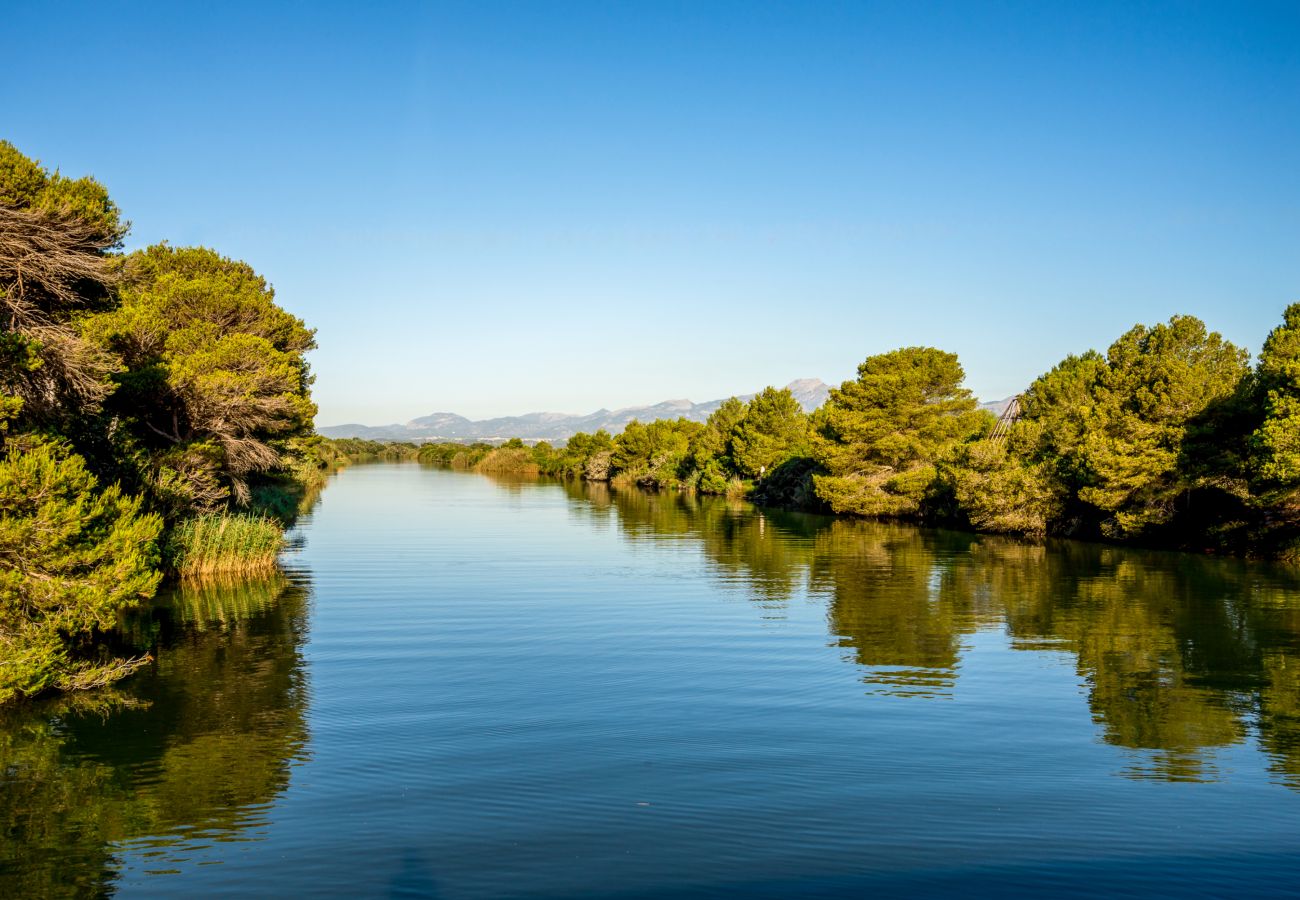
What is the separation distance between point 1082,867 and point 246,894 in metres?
6.50

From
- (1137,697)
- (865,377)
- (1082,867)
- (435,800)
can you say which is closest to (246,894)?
(435,800)

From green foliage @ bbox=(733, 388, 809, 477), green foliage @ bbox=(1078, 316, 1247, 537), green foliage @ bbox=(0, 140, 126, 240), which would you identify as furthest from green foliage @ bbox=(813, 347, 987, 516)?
green foliage @ bbox=(0, 140, 126, 240)

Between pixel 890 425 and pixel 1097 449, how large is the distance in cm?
1619

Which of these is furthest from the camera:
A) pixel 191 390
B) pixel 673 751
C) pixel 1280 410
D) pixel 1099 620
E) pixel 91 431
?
pixel 1280 410

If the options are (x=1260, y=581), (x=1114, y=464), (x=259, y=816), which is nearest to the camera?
(x=259, y=816)

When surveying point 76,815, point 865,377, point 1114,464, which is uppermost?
point 865,377

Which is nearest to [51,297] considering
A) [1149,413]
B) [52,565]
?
[52,565]

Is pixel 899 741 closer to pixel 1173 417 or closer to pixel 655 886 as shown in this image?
pixel 655 886

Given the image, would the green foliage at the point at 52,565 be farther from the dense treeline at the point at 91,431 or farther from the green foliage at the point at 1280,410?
the green foliage at the point at 1280,410

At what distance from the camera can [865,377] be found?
49.8m

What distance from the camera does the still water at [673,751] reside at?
7.26 metres

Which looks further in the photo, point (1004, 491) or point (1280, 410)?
point (1004, 491)

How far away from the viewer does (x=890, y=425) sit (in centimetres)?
4888

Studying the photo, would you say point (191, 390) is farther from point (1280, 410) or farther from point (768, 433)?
point (768, 433)
